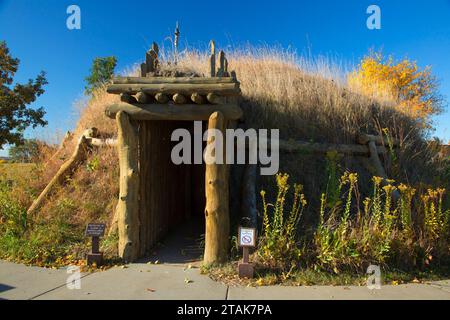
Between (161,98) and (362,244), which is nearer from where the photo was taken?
(362,244)

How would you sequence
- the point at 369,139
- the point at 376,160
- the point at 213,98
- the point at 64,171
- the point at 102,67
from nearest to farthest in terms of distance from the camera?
the point at 213,98, the point at 376,160, the point at 369,139, the point at 64,171, the point at 102,67

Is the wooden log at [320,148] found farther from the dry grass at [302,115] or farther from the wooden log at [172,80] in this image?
the wooden log at [172,80]

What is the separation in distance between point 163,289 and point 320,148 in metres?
4.37

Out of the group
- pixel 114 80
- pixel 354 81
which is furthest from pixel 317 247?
pixel 354 81

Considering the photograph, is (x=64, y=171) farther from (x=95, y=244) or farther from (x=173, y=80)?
(x=173, y=80)

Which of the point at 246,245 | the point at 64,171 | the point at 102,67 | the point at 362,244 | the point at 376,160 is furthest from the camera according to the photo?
the point at 102,67

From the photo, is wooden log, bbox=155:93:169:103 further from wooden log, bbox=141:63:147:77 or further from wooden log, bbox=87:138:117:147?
wooden log, bbox=87:138:117:147

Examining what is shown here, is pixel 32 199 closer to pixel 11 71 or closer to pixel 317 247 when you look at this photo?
pixel 317 247

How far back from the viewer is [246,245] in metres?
4.63

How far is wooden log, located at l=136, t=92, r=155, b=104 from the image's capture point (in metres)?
5.19

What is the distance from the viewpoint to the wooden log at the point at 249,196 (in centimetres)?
574

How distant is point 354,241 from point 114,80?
436 cm

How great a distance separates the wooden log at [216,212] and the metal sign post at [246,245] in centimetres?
51

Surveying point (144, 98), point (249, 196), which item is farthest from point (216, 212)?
point (144, 98)
